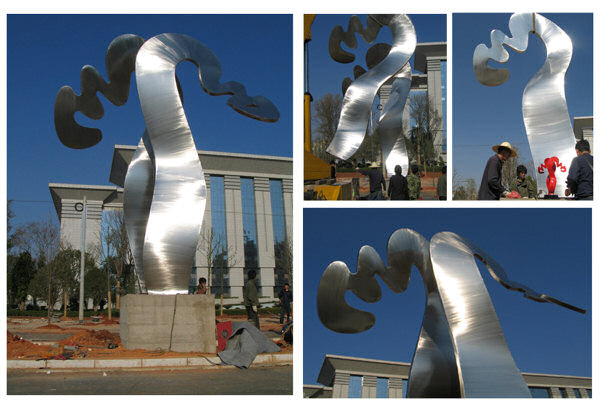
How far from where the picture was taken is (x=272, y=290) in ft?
132

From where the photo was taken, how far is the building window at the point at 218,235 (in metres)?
38.2

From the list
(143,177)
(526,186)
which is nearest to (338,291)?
(143,177)

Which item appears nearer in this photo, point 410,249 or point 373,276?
point 410,249

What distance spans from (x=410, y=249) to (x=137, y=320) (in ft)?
16.4

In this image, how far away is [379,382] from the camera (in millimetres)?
14422

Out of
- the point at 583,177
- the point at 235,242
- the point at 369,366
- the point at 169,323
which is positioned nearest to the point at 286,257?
the point at 235,242

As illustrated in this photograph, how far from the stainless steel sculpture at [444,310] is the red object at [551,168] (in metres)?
5.47

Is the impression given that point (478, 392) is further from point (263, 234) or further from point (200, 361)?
point (263, 234)

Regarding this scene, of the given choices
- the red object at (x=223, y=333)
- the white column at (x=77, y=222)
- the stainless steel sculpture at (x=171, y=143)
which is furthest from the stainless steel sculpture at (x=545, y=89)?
the white column at (x=77, y=222)

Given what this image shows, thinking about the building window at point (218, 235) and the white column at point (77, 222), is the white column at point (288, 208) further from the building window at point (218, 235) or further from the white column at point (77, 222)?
the white column at point (77, 222)

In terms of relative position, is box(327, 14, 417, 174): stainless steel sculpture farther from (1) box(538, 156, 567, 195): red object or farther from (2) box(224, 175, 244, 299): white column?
(2) box(224, 175, 244, 299): white column

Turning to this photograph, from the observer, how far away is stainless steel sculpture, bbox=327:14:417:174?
13234 mm

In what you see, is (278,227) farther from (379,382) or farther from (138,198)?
(138,198)

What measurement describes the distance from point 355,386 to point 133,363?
5.77 meters
